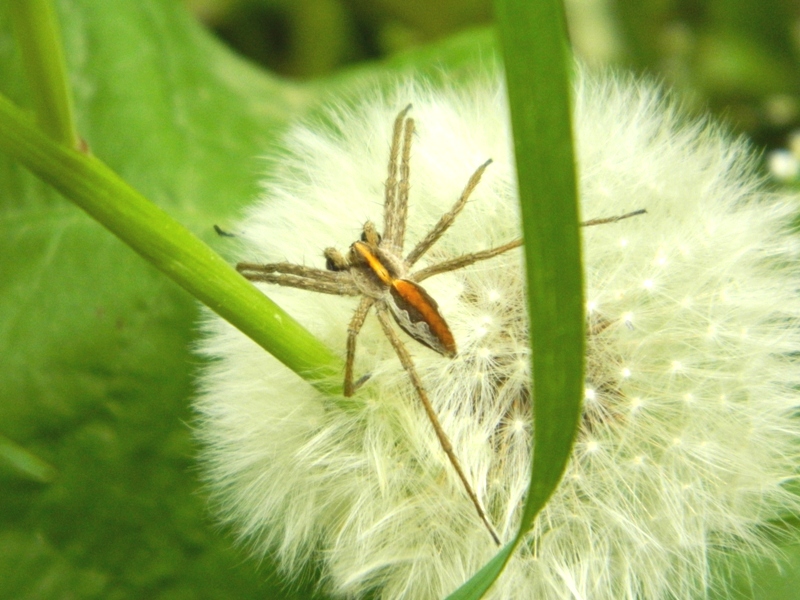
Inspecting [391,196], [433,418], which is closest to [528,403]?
[433,418]

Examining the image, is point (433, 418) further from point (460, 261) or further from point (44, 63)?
point (44, 63)

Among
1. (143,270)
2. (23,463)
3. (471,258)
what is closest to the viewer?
(471,258)

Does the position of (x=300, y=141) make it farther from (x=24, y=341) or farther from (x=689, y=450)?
(x=689, y=450)

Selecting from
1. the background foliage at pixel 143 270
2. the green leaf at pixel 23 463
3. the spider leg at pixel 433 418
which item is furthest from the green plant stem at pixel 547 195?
the green leaf at pixel 23 463

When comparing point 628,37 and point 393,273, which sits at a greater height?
point 628,37

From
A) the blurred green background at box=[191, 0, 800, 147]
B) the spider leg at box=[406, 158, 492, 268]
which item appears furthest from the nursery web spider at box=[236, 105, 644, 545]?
the blurred green background at box=[191, 0, 800, 147]

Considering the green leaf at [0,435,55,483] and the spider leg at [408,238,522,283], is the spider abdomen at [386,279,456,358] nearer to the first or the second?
the spider leg at [408,238,522,283]

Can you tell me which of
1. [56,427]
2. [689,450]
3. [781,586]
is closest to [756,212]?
[689,450]
